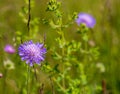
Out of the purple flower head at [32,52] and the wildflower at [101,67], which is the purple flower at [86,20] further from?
the purple flower head at [32,52]

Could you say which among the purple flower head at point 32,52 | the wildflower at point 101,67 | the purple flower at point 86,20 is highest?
the purple flower at point 86,20

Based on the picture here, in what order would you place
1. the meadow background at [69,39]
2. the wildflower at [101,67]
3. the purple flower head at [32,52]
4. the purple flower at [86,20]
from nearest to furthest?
the purple flower head at [32,52] < the meadow background at [69,39] < the wildflower at [101,67] < the purple flower at [86,20]

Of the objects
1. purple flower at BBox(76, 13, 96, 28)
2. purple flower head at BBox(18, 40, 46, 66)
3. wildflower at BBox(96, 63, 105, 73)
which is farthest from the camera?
purple flower at BBox(76, 13, 96, 28)

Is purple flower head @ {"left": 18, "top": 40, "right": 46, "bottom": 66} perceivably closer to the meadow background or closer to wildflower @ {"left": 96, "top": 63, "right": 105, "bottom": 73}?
the meadow background

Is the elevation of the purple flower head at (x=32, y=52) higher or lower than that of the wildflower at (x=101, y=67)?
lower

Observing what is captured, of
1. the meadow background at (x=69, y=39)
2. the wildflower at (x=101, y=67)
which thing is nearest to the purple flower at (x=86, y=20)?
the meadow background at (x=69, y=39)

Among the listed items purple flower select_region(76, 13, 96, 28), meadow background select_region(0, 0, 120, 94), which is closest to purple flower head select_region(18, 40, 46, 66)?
meadow background select_region(0, 0, 120, 94)

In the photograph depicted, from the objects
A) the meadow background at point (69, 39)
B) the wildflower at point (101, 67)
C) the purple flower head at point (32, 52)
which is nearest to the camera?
the purple flower head at point (32, 52)

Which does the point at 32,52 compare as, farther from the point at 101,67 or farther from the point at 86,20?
the point at 86,20

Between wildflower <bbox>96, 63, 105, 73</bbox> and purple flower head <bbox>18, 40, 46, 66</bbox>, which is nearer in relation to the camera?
purple flower head <bbox>18, 40, 46, 66</bbox>

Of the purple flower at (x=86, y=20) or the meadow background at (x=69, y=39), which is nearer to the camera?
the meadow background at (x=69, y=39)
